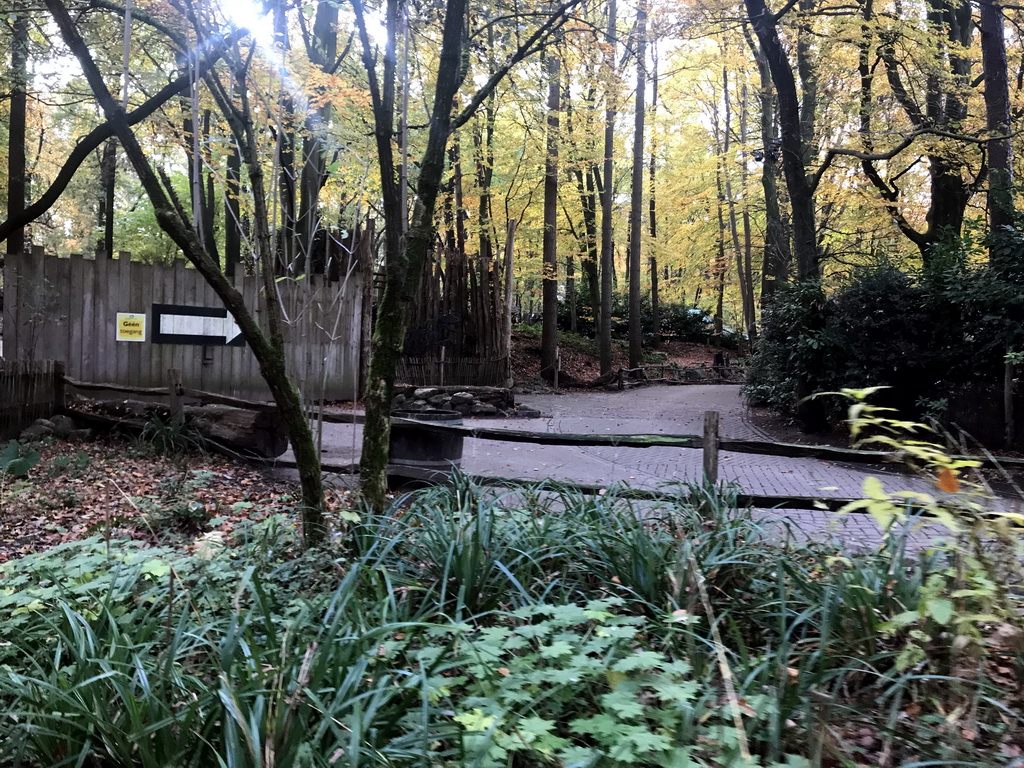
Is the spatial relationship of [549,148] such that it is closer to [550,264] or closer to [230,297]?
[550,264]

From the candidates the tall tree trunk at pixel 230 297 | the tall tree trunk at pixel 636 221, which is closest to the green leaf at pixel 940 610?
the tall tree trunk at pixel 230 297

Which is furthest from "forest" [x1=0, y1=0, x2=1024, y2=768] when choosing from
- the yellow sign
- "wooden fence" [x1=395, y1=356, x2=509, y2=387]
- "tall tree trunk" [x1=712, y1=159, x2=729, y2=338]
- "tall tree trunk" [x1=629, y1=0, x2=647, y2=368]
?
"tall tree trunk" [x1=712, y1=159, x2=729, y2=338]

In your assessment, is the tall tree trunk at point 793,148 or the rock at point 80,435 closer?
the rock at point 80,435

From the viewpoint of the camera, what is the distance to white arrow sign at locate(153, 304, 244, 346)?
12.4m

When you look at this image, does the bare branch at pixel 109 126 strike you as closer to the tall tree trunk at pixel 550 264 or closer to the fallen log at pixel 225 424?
the fallen log at pixel 225 424

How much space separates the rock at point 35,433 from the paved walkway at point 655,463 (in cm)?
344

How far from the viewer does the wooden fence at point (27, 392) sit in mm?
8414

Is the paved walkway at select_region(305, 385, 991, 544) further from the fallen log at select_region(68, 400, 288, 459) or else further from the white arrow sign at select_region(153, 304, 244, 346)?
the white arrow sign at select_region(153, 304, 244, 346)

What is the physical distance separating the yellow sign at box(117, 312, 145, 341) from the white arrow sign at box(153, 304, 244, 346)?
0.23 metres

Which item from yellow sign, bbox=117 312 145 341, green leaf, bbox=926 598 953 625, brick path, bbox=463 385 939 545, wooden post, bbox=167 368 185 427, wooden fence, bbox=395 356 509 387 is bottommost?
brick path, bbox=463 385 939 545

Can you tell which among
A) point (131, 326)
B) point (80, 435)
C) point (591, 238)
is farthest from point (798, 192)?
Answer: point (591, 238)

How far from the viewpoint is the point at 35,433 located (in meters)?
8.45

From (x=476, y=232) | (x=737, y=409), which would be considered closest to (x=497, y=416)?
(x=737, y=409)

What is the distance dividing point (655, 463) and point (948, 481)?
7656 mm
